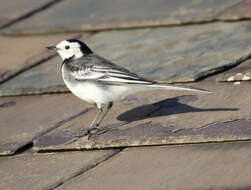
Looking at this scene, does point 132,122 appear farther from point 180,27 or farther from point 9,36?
point 9,36

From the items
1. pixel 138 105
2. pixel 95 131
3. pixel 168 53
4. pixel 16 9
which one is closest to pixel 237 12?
pixel 168 53

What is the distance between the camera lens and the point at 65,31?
39.4 ft

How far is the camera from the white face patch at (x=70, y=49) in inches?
327

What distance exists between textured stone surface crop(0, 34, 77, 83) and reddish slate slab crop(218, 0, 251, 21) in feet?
8.94

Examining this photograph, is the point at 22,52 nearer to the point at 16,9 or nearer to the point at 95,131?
the point at 16,9

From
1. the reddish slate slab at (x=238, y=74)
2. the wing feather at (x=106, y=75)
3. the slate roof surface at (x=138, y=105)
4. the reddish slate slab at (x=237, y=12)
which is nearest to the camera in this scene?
the slate roof surface at (x=138, y=105)

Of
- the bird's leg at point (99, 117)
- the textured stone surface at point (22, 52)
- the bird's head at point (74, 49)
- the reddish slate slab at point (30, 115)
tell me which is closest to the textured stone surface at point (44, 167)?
the reddish slate slab at point (30, 115)

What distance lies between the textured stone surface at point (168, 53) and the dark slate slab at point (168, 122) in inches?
20.1

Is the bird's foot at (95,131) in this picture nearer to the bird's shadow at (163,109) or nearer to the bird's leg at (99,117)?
the bird's leg at (99,117)

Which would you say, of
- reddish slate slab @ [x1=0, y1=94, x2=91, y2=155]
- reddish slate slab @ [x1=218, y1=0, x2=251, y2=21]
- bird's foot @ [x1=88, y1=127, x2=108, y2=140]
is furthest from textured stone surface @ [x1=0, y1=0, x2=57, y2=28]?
bird's foot @ [x1=88, y1=127, x2=108, y2=140]

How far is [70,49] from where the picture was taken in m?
8.34

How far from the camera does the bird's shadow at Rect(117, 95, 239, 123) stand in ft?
25.2

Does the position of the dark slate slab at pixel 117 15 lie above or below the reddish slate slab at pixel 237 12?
above

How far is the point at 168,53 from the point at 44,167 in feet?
11.4
